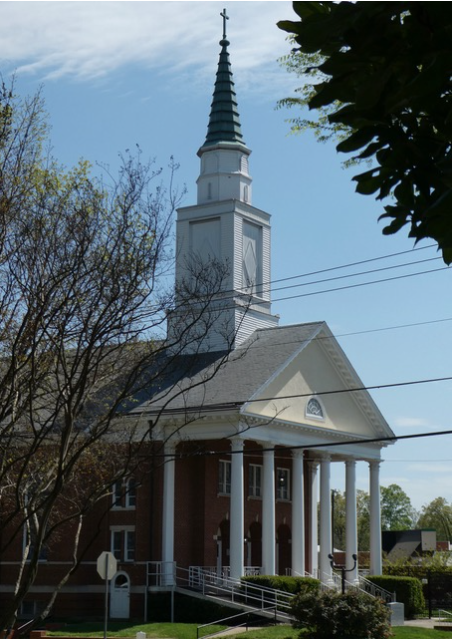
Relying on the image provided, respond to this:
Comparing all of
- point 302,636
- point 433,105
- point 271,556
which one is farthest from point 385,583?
point 433,105

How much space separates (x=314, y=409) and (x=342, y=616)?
17.1 m

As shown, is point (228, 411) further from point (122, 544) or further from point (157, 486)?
point (122, 544)

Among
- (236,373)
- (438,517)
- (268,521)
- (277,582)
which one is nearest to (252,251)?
(236,373)

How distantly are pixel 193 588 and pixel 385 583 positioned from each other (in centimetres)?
1038

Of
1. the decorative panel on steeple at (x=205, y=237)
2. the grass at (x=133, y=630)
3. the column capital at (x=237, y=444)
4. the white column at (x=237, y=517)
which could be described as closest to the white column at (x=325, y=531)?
the white column at (x=237, y=517)

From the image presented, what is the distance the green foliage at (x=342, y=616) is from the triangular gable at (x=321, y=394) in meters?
11.5

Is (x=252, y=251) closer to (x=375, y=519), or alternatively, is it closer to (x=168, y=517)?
(x=375, y=519)

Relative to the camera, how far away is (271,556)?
3903 cm

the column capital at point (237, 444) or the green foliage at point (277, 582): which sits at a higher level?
the column capital at point (237, 444)

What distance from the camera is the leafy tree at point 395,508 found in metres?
142

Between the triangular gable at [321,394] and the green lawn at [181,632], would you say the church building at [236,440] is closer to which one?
the triangular gable at [321,394]

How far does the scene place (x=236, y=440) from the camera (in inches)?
1517

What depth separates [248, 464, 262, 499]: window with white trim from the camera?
44.9m

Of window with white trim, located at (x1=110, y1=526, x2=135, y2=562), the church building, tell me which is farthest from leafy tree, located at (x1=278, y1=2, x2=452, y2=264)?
window with white trim, located at (x1=110, y1=526, x2=135, y2=562)
